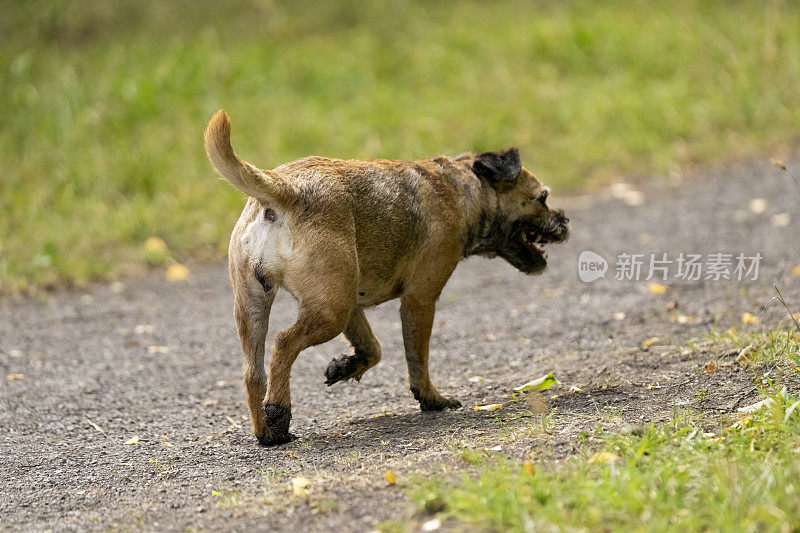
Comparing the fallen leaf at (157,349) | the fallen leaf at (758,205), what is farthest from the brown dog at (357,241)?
the fallen leaf at (758,205)

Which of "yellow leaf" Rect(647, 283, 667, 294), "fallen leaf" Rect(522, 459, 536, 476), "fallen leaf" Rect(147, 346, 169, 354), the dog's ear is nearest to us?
"fallen leaf" Rect(522, 459, 536, 476)

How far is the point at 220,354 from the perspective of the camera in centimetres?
685

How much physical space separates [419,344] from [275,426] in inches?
34.2

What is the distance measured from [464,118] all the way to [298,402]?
668cm

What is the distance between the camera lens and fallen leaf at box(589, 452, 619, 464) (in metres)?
3.58

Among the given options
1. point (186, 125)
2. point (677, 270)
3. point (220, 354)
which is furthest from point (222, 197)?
point (677, 270)

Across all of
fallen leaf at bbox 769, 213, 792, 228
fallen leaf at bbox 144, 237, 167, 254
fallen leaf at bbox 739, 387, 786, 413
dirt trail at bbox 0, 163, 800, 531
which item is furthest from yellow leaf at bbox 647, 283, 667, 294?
fallen leaf at bbox 144, 237, 167, 254

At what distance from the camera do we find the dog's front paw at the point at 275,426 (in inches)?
178

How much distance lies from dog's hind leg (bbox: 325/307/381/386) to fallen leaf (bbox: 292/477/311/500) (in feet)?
3.97

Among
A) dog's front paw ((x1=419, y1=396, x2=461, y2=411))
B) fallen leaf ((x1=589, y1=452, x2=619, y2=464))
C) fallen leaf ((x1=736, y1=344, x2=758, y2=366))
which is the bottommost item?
fallen leaf ((x1=589, y1=452, x2=619, y2=464))

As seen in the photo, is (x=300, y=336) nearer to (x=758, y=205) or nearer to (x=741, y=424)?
(x=741, y=424)

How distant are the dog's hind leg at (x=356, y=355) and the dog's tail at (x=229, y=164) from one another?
37.9 inches

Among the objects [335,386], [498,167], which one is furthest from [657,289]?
[335,386]

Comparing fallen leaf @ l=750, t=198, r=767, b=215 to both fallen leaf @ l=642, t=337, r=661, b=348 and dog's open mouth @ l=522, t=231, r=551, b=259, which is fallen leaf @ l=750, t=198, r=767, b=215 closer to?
fallen leaf @ l=642, t=337, r=661, b=348
